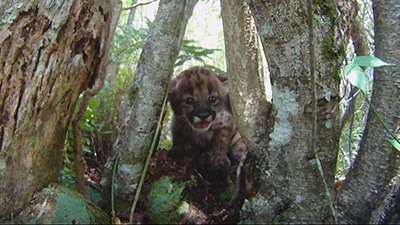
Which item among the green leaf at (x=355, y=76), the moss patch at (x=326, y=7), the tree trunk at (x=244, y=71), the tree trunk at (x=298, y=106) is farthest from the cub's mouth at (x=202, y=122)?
the green leaf at (x=355, y=76)

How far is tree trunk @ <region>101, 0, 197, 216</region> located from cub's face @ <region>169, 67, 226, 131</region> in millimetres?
901

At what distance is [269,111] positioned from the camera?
2.87 metres

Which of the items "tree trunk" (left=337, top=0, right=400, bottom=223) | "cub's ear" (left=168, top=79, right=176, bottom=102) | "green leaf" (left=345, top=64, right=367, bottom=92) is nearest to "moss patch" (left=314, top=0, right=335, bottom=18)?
"tree trunk" (left=337, top=0, right=400, bottom=223)

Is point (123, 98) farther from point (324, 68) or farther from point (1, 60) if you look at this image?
point (324, 68)

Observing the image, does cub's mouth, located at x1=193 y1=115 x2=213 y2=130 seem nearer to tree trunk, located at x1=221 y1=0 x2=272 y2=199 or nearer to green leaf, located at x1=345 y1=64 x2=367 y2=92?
tree trunk, located at x1=221 y1=0 x2=272 y2=199

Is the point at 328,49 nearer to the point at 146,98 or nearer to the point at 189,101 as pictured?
the point at 146,98

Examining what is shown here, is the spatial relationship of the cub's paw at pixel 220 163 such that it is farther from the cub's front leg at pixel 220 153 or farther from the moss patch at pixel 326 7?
the moss patch at pixel 326 7

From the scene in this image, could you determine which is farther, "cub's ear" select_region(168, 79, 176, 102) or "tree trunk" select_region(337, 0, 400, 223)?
"cub's ear" select_region(168, 79, 176, 102)

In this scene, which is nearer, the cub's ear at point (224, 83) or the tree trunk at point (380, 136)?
the tree trunk at point (380, 136)

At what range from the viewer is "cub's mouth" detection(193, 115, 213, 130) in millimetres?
4168

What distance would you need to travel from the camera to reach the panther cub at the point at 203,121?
13.6 feet

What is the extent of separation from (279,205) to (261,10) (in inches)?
43.8

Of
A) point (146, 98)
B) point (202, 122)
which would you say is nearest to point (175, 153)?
point (202, 122)

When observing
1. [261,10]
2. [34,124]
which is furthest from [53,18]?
[261,10]
